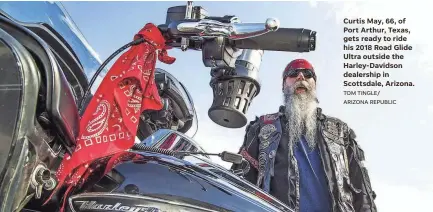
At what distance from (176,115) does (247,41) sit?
0.77 m

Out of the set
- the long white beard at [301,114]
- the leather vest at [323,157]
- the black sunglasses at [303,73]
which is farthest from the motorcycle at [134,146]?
the black sunglasses at [303,73]

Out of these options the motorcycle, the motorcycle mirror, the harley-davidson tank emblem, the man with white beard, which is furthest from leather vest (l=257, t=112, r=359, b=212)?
the harley-davidson tank emblem

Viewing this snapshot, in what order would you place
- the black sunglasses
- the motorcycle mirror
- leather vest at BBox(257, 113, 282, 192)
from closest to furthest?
1. the motorcycle mirror
2. leather vest at BBox(257, 113, 282, 192)
3. the black sunglasses

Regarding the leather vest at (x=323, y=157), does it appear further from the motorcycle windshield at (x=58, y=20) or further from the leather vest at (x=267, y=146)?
the motorcycle windshield at (x=58, y=20)

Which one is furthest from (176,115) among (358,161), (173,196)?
(358,161)

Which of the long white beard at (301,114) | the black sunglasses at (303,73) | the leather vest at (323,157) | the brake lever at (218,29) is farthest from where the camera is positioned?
the black sunglasses at (303,73)

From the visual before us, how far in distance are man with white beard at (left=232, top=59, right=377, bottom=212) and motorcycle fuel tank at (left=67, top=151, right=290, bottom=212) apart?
5.84ft

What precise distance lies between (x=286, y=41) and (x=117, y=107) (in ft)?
1.60

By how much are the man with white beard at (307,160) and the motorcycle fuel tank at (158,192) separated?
1781mm

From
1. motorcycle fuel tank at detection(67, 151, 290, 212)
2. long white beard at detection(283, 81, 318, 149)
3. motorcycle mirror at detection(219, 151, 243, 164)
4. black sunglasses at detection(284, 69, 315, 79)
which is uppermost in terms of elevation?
black sunglasses at detection(284, 69, 315, 79)

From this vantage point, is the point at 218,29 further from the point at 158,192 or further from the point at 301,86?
the point at 301,86

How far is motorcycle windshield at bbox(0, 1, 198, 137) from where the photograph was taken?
1.61 meters

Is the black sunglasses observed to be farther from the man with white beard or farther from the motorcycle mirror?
the motorcycle mirror

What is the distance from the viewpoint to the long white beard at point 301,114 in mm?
3459
